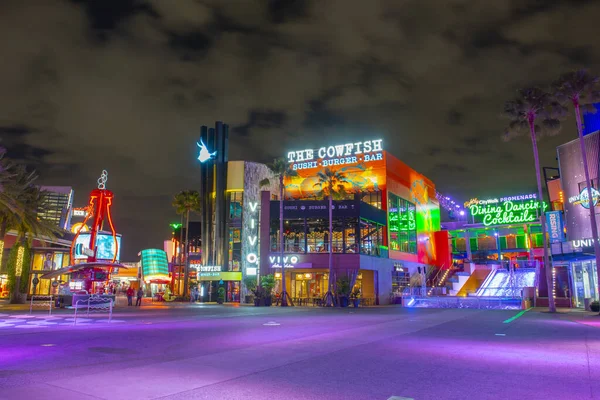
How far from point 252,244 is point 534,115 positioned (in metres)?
32.8

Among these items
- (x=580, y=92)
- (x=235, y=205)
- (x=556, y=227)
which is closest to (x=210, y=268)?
(x=235, y=205)

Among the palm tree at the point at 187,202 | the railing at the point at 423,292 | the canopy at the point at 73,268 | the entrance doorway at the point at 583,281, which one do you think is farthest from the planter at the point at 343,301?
the palm tree at the point at 187,202

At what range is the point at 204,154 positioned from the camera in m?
58.9

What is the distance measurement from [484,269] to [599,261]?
29889 mm

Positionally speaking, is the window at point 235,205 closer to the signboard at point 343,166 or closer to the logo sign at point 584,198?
the signboard at point 343,166

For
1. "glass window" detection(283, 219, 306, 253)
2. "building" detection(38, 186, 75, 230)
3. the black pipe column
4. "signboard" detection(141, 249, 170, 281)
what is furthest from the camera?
"building" detection(38, 186, 75, 230)

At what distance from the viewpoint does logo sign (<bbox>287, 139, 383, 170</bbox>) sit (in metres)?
58.8

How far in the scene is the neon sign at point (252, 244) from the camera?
174 ft

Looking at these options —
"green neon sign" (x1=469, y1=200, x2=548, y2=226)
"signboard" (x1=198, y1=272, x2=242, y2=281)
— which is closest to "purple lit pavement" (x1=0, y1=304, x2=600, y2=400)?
"signboard" (x1=198, y1=272, x2=242, y2=281)

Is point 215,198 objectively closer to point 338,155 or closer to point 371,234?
point 338,155

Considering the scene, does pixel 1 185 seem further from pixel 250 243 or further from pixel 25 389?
pixel 250 243

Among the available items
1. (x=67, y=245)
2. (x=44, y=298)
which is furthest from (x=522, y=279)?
(x=67, y=245)

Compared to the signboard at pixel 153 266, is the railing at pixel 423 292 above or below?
below

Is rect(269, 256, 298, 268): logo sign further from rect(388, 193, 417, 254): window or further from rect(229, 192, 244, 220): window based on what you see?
rect(388, 193, 417, 254): window
